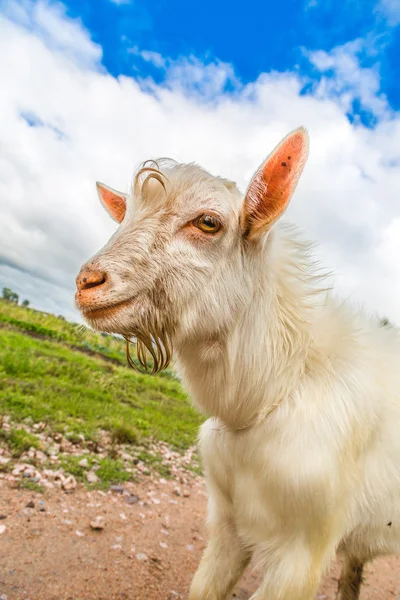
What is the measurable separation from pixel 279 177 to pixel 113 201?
3.79 ft

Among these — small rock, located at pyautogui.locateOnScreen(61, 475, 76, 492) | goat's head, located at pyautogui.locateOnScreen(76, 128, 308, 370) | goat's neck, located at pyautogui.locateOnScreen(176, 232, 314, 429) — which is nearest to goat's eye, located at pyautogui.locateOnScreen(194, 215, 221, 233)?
goat's head, located at pyautogui.locateOnScreen(76, 128, 308, 370)

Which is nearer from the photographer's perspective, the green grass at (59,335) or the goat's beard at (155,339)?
the goat's beard at (155,339)

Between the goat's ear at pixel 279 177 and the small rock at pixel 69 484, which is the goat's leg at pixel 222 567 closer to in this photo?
→ the goat's ear at pixel 279 177

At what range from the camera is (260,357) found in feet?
6.24

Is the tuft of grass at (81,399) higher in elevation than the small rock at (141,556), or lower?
lower

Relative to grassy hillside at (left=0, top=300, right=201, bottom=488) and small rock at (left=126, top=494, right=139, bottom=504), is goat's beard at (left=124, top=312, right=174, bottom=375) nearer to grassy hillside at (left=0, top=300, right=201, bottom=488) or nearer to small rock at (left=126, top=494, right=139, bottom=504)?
grassy hillside at (left=0, top=300, right=201, bottom=488)

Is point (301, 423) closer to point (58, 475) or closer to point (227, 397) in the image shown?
point (227, 397)

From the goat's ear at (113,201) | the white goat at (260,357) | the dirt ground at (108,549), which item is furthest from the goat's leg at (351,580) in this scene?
the goat's ear at (113,201)

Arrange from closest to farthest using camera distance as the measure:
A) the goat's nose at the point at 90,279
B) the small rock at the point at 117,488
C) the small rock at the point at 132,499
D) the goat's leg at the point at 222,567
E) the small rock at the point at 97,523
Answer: the goat's nose at the point at 90,279
the goat's leg at the point at 222,567
the small rock at the point at 97,523
the small rock at the point at 132,499
the small rock at the point at 117,488

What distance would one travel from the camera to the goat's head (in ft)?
5.42

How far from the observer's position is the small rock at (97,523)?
341 cm

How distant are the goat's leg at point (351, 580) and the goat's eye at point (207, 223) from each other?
285 cm

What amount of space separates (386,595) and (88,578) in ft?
9.51

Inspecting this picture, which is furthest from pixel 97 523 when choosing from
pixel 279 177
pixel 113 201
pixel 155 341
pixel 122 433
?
pixel 279 177
